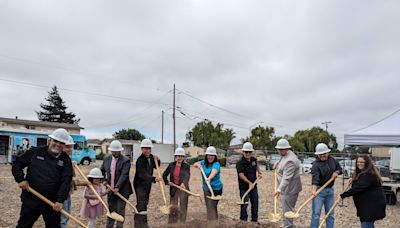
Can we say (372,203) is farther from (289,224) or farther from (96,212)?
(96,212)

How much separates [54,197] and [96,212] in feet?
3.91

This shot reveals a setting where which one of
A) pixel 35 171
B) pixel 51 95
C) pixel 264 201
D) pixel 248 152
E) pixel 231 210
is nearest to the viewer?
pixel 35 171

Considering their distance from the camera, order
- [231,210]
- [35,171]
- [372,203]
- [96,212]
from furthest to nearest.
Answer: [231,210] < [96,212] < [372,203] < [35,171]

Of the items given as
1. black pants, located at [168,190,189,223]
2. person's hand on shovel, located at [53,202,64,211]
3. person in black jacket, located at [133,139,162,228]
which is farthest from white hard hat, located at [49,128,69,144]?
black pants, located at [168,190,189,223]

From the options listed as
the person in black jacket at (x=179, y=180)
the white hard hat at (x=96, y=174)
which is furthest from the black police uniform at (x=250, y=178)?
the white hard hat at (x=96, y=174)

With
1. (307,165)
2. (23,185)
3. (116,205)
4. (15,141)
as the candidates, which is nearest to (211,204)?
(116,205)

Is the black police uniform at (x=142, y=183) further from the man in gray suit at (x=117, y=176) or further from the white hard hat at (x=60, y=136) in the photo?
the white hard hat at (x=60, y=136)

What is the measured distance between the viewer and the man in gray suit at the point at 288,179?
514 centimetres

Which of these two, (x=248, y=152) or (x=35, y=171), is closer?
(x=35, y=171)

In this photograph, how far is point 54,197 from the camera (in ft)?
12.9

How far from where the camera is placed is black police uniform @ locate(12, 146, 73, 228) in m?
3.80

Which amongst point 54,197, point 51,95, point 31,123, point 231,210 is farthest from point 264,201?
point 51,95

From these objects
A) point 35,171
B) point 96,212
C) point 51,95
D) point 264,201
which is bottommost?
point 264,201

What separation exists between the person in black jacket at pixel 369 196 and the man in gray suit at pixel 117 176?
3146 mm
